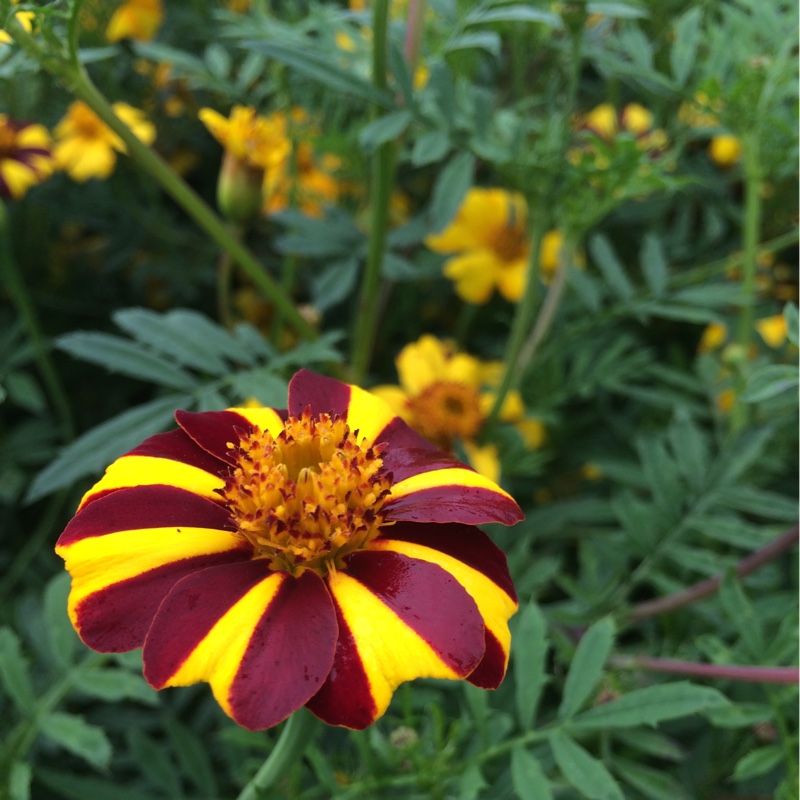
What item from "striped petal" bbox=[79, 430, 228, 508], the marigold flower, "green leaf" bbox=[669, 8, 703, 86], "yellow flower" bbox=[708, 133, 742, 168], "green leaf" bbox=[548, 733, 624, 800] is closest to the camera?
"striped petal" bbox=[79, 430, 228, 508]

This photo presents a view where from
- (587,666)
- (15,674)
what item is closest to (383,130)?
(587,666)

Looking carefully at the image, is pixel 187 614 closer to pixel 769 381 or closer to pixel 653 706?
pixel 653 706

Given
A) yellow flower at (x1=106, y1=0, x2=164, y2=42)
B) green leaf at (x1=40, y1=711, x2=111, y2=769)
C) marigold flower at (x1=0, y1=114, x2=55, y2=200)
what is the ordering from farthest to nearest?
1. yellow flower at (x1=106, y1=0, x2=164, y2=42)
2. marigold flower at (x1=0, y1=114, x2=55, y2=200)
3. green leaf at (x1=40, y1=711, x2=111, y2=769)

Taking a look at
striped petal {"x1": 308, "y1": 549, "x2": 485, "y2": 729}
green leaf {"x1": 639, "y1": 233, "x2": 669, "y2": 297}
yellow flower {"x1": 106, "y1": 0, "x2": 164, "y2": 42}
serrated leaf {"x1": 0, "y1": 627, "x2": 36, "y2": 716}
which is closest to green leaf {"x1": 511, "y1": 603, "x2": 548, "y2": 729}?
striped petal {"x1": 308, "y1": 549, "x2": 485, "y2": 729}

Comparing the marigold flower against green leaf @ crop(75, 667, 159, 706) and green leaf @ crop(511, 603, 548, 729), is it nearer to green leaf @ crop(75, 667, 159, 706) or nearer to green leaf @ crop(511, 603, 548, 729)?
green leaf @ crop(75, 667, 159, 706)

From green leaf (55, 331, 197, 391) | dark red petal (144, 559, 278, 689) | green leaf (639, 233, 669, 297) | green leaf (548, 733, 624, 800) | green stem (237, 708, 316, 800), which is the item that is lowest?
green leaf (548, 733, 624, 800)

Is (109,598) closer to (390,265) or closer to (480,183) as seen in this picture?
(390,265)

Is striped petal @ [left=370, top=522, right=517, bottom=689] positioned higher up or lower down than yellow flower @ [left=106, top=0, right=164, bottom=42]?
lower down
